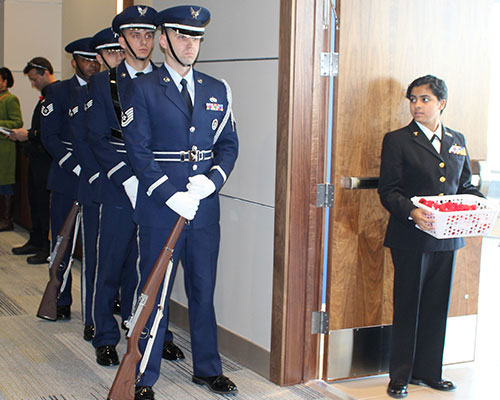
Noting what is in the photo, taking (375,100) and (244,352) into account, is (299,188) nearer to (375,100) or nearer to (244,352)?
(375,100)

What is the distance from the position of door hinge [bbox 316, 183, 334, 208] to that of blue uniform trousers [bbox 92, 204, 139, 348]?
1.00 m

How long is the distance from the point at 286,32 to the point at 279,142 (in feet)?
1.71

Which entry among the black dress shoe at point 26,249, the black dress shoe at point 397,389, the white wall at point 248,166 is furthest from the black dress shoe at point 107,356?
the black dress shoe at point 26,249

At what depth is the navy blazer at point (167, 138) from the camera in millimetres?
3236

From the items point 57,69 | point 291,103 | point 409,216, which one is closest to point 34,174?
point 57,69

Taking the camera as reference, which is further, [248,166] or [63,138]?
[63,138]

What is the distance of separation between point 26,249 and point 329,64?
13.4 ft

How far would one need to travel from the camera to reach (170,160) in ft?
10.9

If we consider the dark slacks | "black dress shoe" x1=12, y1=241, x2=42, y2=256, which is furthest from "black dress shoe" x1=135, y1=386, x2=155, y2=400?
"black dress shoe" x1=12, y1=241, x2=42, y2=256

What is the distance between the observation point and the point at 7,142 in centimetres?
739

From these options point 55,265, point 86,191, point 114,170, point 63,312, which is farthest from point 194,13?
point 63,312

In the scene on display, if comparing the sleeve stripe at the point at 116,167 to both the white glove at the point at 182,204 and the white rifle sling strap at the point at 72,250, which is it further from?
the white rifle sling strap at the point at 72,250

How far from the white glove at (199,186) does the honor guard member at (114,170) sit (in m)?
0.46

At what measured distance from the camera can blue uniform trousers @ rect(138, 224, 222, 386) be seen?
3350 mm
